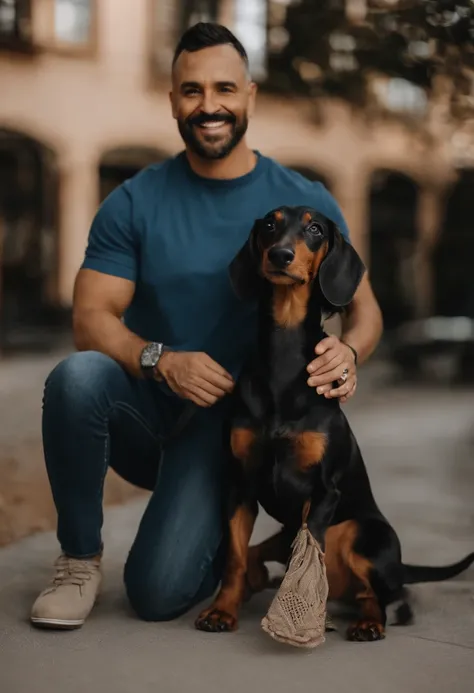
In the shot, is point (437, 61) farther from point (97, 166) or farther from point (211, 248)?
point (97, 166)

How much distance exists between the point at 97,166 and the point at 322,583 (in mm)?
8599

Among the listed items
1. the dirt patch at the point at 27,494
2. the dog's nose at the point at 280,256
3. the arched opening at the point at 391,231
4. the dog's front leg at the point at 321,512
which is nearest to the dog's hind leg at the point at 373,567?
the dog's front leg at the point at 321,512

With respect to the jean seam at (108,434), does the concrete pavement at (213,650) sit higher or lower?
lower

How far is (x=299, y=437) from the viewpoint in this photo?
2.18m

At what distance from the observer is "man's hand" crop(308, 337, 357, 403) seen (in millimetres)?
2199

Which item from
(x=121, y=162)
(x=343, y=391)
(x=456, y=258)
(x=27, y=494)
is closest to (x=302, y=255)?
(x=343, y=391)

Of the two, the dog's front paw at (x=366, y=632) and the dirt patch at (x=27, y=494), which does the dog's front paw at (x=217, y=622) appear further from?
the dirt patch at (x=27, y=494)

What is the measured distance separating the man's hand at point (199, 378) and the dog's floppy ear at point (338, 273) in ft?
0.99

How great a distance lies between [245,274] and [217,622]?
77 centimetres

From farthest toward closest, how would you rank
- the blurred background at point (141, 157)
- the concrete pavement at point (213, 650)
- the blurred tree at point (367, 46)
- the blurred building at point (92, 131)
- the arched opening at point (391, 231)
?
the arched opening at point (391, 231), the blurred building at point (92, 131), the blurred background at point (141, 157), the blurred tree at point (367, 46), the concrete pavement at point (213, 650)

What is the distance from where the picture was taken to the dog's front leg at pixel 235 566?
7.38 ft

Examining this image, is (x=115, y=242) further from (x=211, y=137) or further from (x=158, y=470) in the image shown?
(x=158, y=470)

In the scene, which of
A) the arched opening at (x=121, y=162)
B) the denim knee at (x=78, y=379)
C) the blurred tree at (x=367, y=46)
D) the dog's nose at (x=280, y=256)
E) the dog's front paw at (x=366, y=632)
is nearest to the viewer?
the dog's nose at (x=280, y=256)

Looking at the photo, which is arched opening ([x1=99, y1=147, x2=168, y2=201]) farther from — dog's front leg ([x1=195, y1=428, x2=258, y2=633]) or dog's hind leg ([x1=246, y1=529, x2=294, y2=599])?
dog's front leg ([x1=195, y1=428, x2=258, y2=633])
